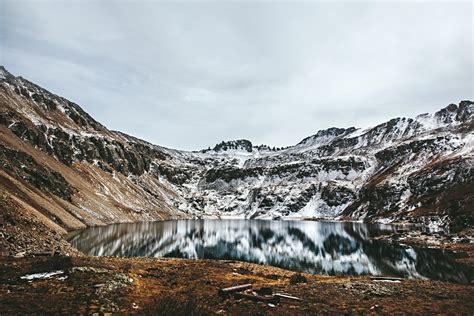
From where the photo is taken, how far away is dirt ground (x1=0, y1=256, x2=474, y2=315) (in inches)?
663

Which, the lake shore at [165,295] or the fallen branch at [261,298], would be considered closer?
the lake shore at [165,295]

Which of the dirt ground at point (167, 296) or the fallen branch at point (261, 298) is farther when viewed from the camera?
the fallen branch at point (261, 298)

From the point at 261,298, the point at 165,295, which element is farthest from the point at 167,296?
the point at 261,298

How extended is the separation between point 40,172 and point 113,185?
67361mm

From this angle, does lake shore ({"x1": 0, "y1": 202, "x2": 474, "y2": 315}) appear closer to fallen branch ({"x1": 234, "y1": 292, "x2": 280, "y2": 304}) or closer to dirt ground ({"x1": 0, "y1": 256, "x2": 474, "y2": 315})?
dirt ground ({"x1": 0, "y1": 256, "x2": 474, "y2": 315})

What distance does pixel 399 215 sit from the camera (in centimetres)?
16712

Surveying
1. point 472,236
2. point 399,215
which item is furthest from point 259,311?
point 399,215

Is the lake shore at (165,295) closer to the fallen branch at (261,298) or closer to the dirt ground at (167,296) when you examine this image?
the dirt ground at (167,296)

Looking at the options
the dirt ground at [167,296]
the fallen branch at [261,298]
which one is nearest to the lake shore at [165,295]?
the dirt ground at [167,296]

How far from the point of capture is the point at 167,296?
20891mm

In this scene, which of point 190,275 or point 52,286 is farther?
point 190,275

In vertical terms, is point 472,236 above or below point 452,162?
below

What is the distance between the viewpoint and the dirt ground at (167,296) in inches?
663

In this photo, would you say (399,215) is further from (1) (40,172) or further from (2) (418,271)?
(1) (40,172)
